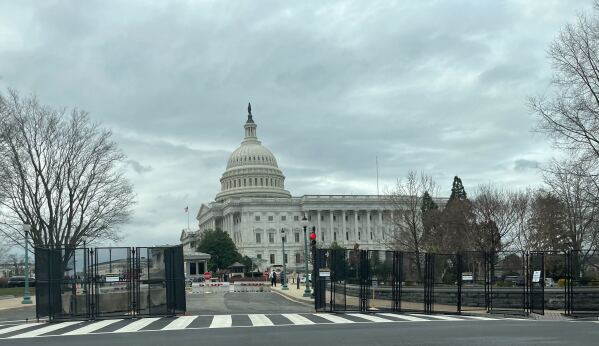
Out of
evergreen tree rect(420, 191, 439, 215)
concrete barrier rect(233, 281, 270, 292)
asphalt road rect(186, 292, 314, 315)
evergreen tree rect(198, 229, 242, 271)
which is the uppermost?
evergreen tree rect(420, 191, 439, 215)

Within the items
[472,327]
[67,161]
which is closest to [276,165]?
[67,161]

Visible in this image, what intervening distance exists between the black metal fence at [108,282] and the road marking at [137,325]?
1.52 meters

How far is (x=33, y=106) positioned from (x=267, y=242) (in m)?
122

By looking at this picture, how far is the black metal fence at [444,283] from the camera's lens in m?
27.2

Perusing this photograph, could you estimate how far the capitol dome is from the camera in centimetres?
18375

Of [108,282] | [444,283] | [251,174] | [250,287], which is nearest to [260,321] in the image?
[108,282]

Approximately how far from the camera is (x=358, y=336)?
16.3 m

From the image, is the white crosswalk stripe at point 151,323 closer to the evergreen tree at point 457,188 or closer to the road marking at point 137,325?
the road marking at point 137,325

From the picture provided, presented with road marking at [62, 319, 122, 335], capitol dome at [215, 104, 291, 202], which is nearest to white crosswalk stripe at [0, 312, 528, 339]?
road marking at [62, 319, 122, 335]

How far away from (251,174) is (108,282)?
521 feet

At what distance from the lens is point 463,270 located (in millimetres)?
30734

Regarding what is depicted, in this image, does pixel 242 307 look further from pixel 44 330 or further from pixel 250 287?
pixel 250 287

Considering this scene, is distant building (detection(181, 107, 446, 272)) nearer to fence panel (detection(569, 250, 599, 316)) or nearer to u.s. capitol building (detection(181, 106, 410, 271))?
u.s. capitol building (detection(181, 106, 410, 271))

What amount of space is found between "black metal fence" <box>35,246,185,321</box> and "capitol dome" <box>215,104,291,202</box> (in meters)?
154
